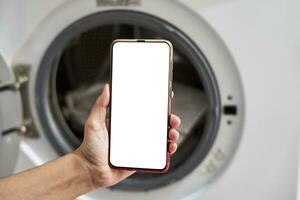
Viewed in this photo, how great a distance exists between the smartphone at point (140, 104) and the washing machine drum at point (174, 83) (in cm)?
12

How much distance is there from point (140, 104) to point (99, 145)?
0.29ft

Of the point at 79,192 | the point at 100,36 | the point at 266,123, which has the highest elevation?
the point at 100,36

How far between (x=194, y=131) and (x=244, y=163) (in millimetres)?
232

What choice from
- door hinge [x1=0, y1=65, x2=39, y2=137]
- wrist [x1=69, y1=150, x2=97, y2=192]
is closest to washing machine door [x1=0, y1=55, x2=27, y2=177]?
door hinge [x1=0, y1=65, x2=39, y2=137]

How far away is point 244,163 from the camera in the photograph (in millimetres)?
696

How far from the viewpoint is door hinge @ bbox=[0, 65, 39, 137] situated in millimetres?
771

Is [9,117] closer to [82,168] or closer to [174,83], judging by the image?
[82,168]

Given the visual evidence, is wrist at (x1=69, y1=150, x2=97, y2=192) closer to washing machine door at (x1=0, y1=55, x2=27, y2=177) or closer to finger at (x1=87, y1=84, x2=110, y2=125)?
finger at (x1=87, y1=84, x2=110, y2=125)

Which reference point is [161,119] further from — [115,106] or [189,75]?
[189,75]

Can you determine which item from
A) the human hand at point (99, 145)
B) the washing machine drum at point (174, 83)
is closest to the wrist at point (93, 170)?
the human hand at point (99, 145)

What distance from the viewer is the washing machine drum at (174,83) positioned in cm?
69

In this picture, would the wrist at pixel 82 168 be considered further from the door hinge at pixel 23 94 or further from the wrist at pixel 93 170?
the door hinge at pixel 23 94

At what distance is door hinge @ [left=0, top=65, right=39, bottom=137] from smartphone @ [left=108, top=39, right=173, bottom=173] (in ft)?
0.84

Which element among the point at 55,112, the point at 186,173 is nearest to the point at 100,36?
the point at 55,112
